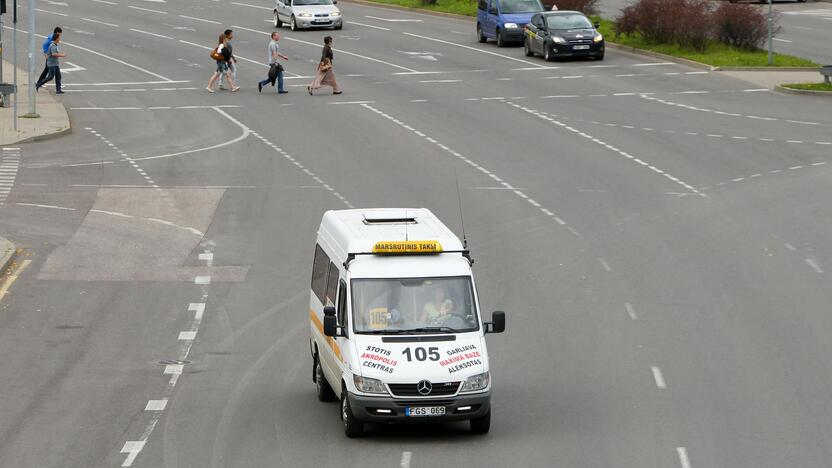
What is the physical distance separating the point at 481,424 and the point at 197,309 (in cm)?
750

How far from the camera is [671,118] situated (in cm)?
3769

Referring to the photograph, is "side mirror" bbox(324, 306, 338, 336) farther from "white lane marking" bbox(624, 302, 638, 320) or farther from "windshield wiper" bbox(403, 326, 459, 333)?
"white lane marking" bbox(624, 302, 638, 320)

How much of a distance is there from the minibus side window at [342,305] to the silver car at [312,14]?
143 feet

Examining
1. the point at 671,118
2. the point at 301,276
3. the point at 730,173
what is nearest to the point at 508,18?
the point at 671,118

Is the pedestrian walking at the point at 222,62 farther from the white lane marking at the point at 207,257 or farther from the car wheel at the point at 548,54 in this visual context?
the white lane marking at the point at 207,257

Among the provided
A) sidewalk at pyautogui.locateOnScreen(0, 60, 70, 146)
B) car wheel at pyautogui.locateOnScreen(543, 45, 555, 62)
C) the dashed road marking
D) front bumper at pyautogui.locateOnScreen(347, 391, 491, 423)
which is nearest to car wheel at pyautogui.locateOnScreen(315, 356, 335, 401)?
front bumper at pyautogui.locateOnScreen(347, 391, 491, 423)

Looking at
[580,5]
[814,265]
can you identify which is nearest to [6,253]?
[814,265]

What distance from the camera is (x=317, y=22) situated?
5931 cm

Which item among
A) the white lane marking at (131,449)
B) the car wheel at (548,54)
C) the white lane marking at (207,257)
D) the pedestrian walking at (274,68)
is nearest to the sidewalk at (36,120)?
the pedestrian walking at (274,68)

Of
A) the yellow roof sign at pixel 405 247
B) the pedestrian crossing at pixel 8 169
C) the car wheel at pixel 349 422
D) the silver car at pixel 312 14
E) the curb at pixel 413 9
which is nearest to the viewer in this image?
the car wheel at pixel 349 422

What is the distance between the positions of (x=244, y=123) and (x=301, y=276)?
14697mm

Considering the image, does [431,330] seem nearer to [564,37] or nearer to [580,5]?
[564,37]

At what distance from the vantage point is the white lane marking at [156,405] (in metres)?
17.3

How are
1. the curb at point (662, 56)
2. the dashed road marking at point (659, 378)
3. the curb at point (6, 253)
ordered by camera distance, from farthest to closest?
the curb at point (662, 56) < the curb at point (6, 253) < the dashed road marking at point (659, 378)
